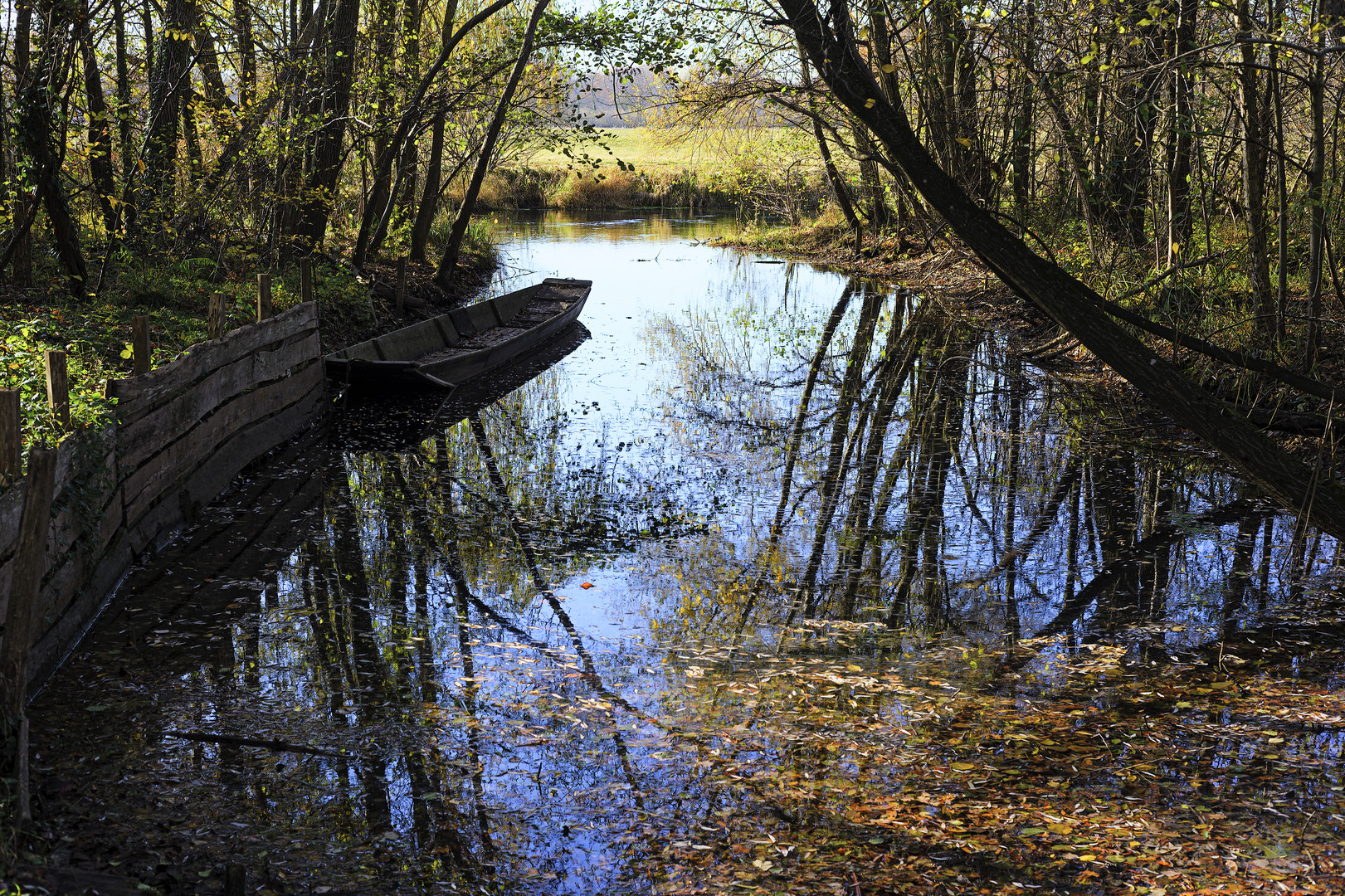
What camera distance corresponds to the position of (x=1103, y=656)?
5.78m

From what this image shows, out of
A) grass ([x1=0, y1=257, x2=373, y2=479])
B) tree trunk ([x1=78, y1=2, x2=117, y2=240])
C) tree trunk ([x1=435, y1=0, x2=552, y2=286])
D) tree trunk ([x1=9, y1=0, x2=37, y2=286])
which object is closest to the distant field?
tree trunk ([x1=435, y1=0, x2=552, y2=286])

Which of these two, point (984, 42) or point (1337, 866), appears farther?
point (984, 42)

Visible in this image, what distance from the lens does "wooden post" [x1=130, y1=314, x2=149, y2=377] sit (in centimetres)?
736

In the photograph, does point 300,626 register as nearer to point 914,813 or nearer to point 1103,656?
point 914,813

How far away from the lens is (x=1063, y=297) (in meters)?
7.09

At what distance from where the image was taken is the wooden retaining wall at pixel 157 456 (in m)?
5.38

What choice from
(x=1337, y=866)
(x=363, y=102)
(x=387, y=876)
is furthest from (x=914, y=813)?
(x=363, y=102)

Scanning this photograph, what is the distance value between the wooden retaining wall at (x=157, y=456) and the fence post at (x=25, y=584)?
249 millimetres

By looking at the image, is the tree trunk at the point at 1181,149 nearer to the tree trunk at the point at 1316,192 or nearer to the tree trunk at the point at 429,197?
the tree trunk at the point at 1316,192

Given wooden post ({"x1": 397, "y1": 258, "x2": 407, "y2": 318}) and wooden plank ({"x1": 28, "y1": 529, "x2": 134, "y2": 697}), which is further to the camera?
wooden post ({"x1": 397, "y1": 258, "x2": 407, "y2": 318})

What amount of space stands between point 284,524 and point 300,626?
6.97ft

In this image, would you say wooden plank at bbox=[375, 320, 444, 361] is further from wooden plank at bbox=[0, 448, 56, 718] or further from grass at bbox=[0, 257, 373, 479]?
wooden plank at bbox=[0, 448, 56, 718]

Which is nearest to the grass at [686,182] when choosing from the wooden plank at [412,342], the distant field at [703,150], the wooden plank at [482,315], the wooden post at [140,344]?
the distant field at [703,150]

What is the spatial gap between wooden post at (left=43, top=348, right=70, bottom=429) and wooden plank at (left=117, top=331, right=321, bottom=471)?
1.67ft
